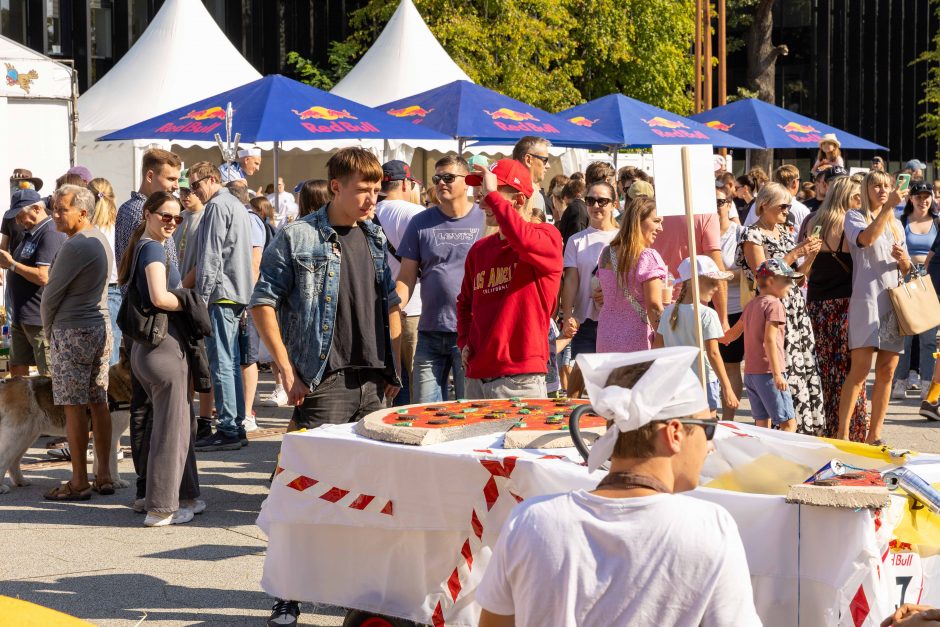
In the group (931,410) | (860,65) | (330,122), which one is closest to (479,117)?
(330,122)

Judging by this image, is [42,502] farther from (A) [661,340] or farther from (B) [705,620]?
(B) [705,620]

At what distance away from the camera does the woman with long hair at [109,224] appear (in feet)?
30.0

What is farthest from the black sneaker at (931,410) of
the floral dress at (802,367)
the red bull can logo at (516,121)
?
the red bull can logo at (516,121)

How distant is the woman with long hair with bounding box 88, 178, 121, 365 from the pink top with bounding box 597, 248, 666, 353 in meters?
3.35

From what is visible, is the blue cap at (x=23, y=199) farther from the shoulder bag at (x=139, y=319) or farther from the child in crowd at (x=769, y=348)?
the child in crowd at (x=769, y=348)

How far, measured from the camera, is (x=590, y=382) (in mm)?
2830

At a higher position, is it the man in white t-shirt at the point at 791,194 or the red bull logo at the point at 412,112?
the red bull logo at the point at 412,112

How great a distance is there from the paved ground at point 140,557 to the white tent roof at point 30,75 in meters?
7.11

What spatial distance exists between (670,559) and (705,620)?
0.50 feet

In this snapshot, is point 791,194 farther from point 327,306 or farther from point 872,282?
point 327,306

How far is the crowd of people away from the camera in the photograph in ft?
19.5

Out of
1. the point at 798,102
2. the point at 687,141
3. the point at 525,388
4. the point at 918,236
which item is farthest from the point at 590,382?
the point at 798,102

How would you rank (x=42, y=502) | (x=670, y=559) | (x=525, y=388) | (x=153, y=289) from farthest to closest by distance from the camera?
(x=42, y=502), (x=153, y=289), (x=525, y=388), (x=670, y=559)

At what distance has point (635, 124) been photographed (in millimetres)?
16531
